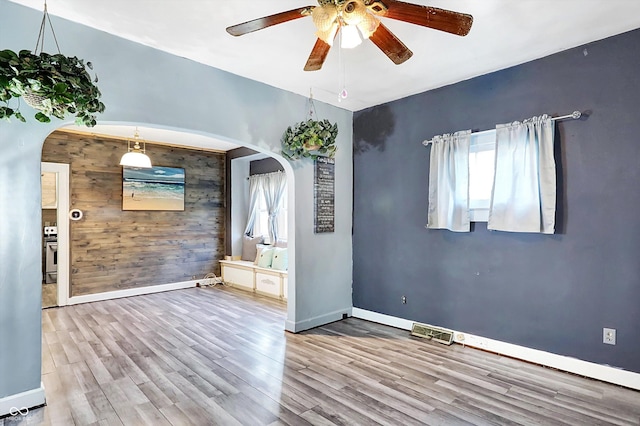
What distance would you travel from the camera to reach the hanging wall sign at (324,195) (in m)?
4.40

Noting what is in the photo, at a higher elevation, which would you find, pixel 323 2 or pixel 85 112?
pixel 323 2

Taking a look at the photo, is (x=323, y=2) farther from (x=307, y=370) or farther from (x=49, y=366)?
(x=49, y=366)

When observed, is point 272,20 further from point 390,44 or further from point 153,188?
point 153,188

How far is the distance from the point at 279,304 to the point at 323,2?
4.58 m

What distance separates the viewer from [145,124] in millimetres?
2996

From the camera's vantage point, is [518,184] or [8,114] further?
[518,184]

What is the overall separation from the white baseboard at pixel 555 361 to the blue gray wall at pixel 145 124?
1382 millimetres

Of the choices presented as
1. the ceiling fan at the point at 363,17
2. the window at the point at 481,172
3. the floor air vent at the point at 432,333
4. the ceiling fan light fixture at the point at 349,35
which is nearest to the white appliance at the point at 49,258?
the floor air vent at the point at 432,333

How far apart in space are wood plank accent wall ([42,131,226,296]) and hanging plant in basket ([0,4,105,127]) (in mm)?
4133

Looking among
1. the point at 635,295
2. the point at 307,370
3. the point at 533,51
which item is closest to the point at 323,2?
the point at 533,51

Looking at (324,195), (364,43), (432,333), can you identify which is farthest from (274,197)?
(364,43)

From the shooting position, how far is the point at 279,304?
556 centimetres

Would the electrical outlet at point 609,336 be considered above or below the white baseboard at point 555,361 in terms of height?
above

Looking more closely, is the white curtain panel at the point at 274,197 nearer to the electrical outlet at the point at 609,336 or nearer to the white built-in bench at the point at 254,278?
the white built-in bench at the point at 254,278
